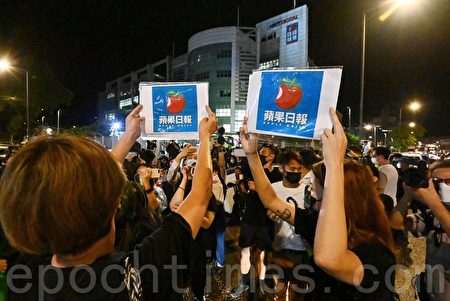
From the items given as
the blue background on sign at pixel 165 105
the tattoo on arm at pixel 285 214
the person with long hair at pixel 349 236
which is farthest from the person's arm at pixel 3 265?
A: the person with long hair at pixel 349 236

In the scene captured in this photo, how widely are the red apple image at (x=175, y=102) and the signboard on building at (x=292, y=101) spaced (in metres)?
0.75

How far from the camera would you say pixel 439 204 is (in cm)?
237

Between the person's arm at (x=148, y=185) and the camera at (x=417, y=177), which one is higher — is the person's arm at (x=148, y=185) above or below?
below

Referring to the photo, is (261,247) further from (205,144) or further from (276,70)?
(205,144)

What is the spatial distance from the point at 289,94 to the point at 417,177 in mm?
1054

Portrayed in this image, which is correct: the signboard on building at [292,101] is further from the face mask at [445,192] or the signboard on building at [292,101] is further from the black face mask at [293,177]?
the black face mask at [293,177]

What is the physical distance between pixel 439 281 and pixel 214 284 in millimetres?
3317

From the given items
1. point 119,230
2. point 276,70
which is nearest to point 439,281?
point 276,70

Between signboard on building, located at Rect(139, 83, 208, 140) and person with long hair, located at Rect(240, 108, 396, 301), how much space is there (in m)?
1.44

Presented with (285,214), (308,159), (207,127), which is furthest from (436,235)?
(207,127)

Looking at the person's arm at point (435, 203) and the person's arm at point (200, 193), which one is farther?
the person's arm at point (435, 203)

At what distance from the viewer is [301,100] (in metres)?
2.71

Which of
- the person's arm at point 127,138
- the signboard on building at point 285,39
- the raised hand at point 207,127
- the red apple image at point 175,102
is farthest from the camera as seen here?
the signboard on building at point 285,39

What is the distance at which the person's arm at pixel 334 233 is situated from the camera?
5.13ft
